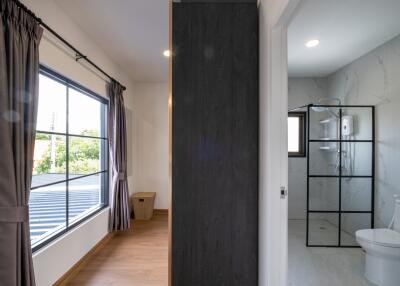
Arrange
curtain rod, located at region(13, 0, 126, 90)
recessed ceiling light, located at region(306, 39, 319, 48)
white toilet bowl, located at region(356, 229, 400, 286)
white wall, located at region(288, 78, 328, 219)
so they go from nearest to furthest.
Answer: curtain rod, located at region(13, 0, 126, 90) → white toilet bowl, located at region(356, 229, 400, 286) → recessed ceiling light, located at region(306, 39, 319, 48) → white wall, located at region(288, 78, 328, 219)

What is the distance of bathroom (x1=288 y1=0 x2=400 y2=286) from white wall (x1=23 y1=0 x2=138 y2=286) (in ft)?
6.80

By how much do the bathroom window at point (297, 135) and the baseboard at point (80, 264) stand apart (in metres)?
3.12

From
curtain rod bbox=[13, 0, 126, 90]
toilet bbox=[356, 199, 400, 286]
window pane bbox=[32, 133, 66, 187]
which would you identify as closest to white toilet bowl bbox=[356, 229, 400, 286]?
toilet bbox=[356, 199, 400, 286]

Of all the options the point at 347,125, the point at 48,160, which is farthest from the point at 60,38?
the point at 347,125

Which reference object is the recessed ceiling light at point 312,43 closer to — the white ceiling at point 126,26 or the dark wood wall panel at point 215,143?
the dark wood wall panel at point 215,143

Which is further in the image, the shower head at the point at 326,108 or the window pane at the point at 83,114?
the shower head at the point at 326,108

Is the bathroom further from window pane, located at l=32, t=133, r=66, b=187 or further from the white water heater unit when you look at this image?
window pane, located at l=32, t=133, r=66, b=187

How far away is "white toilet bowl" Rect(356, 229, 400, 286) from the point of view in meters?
1.91

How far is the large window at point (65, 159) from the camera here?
191 centimetres

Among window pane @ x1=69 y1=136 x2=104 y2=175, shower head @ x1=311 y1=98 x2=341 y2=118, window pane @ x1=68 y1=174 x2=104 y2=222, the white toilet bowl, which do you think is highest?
shower head @ x1=311 y1=98 x2=341 y2=118

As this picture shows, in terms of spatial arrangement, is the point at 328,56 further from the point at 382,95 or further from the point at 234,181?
the point at 234,181

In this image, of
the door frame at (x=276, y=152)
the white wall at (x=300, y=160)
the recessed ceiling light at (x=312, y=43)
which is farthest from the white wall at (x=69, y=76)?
the white wall at (x=300, y=160)

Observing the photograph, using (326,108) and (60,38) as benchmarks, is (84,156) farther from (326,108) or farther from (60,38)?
(326,108)

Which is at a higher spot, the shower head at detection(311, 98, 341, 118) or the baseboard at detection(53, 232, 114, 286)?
the shower head at detection(311, 98, 341, 118)
